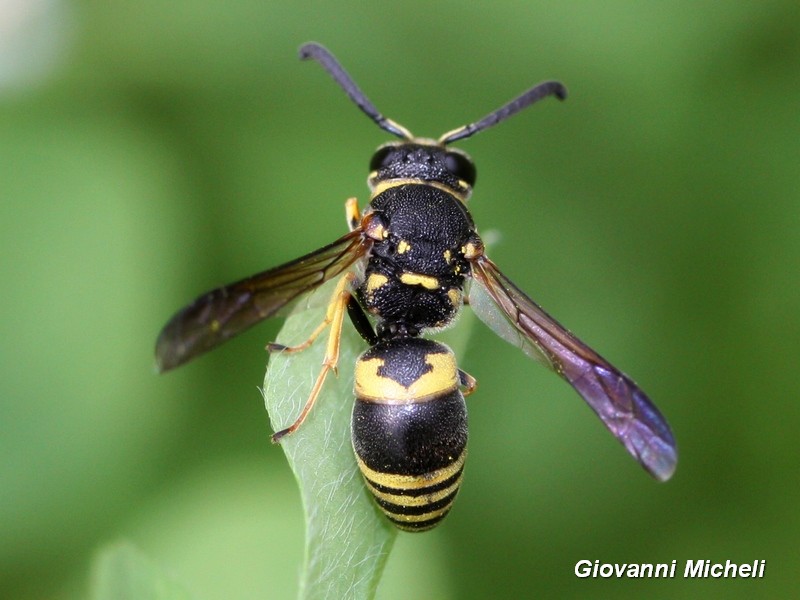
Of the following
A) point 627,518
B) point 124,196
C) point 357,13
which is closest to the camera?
point 627,518

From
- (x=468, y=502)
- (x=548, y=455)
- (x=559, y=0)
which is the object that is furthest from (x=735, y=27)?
(x=468, y=502)

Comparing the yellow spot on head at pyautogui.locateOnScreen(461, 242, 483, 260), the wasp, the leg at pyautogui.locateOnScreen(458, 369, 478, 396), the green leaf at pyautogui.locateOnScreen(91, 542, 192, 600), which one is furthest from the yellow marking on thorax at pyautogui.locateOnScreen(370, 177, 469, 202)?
the green leaf at pyautogui.locateOnScreen(91, 542, 192, 600)

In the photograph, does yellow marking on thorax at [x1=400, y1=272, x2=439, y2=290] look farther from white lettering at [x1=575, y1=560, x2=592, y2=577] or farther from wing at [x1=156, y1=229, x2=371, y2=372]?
white lettering at [x1=575, y1=560, x2=592, y2=577]

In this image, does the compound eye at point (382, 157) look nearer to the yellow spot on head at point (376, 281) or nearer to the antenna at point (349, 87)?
the antenna at point (349, 87)

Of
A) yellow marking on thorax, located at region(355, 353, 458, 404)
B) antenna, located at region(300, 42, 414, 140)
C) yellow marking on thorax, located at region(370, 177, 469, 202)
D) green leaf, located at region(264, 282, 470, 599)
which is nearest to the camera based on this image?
green leaf, located at region(264, 282, 470, 599)

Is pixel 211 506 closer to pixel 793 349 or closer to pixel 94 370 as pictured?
pixel 94 370

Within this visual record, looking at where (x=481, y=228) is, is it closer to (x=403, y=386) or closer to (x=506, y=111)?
(x=506, y=111)
